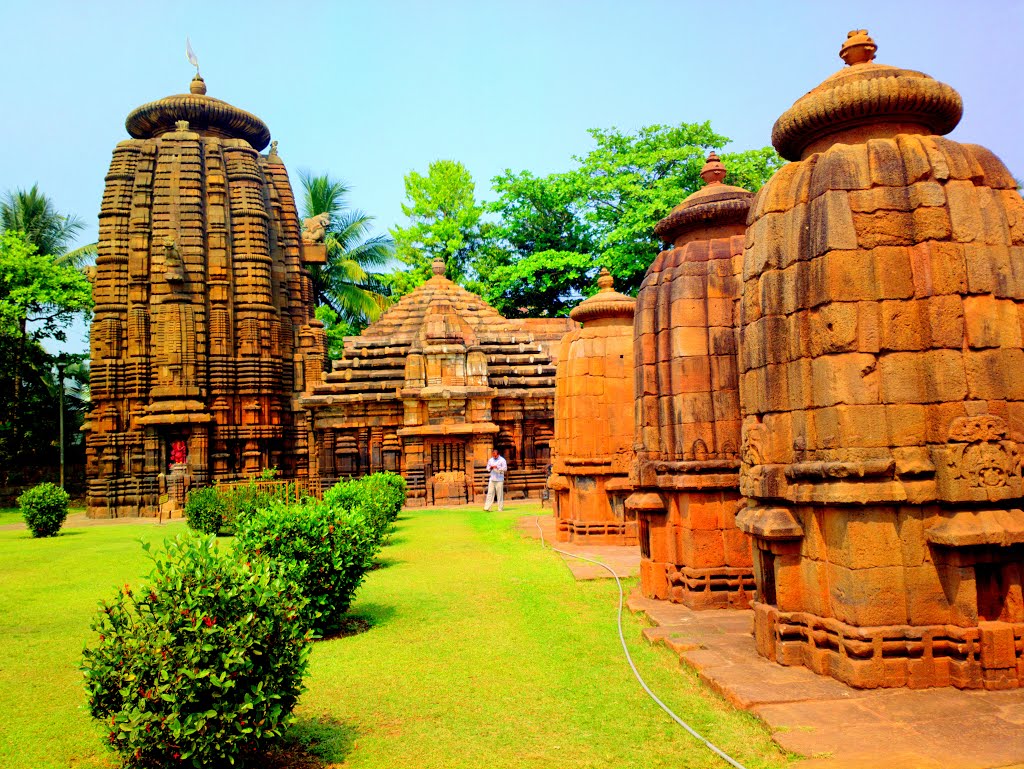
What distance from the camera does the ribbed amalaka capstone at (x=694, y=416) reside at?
7.59 metres

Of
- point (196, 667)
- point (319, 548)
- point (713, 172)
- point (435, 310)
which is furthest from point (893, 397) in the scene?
point (435, 310)

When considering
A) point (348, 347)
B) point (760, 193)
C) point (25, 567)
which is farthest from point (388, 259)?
point (760, 193)

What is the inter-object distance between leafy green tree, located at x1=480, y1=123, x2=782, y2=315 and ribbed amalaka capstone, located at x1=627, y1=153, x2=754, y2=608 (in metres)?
22.4

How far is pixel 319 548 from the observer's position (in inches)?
291

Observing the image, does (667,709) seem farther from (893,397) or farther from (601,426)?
(601,426)

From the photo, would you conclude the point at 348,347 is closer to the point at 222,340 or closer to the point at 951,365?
the point at 222,340

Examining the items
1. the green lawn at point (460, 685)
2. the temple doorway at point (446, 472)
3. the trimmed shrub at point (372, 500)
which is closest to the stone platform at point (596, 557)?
the green lawn at point (460, 685)

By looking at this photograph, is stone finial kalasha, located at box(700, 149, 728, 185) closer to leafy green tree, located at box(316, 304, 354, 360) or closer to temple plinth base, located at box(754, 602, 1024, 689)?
temple plinth base, located at box(754, 602, 1024, 689)

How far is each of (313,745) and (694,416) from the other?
4.76 meters

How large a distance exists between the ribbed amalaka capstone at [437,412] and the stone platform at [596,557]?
7.22 meters

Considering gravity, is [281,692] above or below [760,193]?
below

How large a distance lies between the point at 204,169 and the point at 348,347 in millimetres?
8844

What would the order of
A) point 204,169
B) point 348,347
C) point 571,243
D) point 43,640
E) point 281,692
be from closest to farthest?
point 281,692
point 43,640
point 348,347
point 204,169
point 571,243

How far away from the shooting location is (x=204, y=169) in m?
27.1
